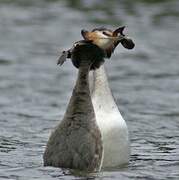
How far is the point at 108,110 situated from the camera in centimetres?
1037

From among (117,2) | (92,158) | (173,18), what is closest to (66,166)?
(92,158)

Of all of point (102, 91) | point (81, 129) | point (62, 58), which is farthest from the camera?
point (102, 91)

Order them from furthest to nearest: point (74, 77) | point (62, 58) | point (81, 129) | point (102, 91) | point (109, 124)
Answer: point (74, 77) → point (102, 91) → point (109, 124) → point (81, 129) → point (62, 58)

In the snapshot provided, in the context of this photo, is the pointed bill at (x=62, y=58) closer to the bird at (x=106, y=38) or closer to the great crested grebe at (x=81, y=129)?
the great crested grebe at (x=81, y=129)

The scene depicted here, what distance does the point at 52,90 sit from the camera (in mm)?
17719

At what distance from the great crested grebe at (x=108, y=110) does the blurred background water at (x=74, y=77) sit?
0.20 m

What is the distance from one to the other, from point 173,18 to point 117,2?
250cm

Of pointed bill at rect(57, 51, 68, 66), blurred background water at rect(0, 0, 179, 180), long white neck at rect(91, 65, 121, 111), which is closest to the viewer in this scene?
pointed bill at rect(57, 51, 68, 66)

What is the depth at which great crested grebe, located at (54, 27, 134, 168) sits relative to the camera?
33.7ft

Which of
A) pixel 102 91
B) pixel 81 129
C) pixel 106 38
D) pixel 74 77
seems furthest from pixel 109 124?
pixel 74 77

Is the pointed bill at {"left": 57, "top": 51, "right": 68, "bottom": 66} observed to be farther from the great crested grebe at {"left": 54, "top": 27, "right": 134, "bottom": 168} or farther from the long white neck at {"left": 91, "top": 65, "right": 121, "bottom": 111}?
the long white neck at {"left": 91, "top": 65, "right": 121, "bottom": 111}

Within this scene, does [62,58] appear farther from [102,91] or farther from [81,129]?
[102,91]

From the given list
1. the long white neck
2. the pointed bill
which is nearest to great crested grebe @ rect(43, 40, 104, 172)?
the pointed bill

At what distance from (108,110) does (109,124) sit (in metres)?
0.18
